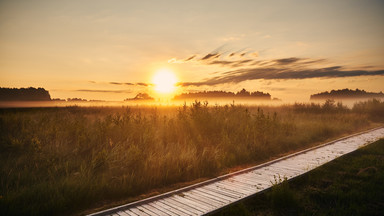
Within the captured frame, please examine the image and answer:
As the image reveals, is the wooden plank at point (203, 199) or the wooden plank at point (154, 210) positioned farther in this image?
the wooden plank at point (203, 199)

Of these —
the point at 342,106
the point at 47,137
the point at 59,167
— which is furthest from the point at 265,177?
the point at 342,106

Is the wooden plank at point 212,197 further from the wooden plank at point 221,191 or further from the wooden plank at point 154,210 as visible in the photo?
the wooden plank at point 154,210

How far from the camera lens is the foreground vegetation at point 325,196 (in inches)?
176

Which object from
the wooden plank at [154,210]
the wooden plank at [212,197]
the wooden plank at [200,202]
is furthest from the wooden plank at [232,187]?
the wooden plank at [154,210]

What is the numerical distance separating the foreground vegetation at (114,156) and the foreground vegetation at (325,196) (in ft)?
7.03

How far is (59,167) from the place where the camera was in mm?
5973

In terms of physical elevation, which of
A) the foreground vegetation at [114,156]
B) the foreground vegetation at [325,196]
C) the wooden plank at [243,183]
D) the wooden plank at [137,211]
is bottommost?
the foreground vegetation at [325,196]

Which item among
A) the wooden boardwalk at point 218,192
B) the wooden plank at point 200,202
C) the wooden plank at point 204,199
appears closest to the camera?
the wooden boardwalk at point 218,192

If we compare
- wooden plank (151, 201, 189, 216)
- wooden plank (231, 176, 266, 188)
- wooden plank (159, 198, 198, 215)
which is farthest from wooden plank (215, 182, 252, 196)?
wooden plank (151, 201, 189, 216)

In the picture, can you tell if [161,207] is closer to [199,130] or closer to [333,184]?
[333,184]

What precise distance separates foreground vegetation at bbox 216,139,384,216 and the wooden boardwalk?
208mm

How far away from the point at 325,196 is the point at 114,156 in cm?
517

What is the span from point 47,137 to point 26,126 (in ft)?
6.05

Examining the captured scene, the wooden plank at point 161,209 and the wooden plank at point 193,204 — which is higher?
the wooden plank at point 161,209
